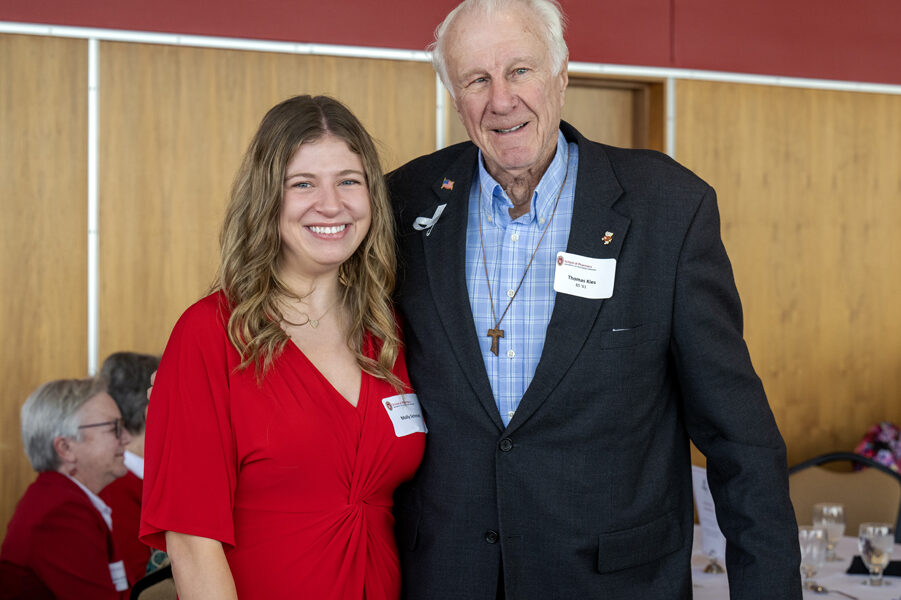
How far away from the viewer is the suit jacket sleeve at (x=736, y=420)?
1.89 meters

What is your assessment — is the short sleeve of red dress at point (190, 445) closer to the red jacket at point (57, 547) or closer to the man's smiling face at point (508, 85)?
the man's smiling face at point (508, 85)

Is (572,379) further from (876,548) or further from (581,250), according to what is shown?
(876,548)

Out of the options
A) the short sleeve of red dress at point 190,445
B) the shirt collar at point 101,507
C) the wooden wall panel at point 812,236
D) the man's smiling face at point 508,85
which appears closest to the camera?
the short sleeve of red dress at point 190,445

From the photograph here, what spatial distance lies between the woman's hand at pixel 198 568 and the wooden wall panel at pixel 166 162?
8.95ft

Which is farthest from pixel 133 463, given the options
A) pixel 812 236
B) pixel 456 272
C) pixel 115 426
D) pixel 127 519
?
pixel 812 236

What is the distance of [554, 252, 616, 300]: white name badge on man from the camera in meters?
1.94

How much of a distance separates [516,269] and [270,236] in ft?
1.78

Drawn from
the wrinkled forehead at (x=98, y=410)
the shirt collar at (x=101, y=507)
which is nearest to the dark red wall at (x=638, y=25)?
the wrinkled forehead at (x=98, y=410)

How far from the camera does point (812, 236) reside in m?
5.55

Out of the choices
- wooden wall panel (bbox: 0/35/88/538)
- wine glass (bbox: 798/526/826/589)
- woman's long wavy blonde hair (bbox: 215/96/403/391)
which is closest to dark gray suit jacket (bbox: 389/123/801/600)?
woman's long wavy blonde hair (bbox: 215/96/403/391)

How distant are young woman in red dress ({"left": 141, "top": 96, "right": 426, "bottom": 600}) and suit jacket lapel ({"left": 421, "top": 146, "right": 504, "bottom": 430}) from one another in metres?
0.14

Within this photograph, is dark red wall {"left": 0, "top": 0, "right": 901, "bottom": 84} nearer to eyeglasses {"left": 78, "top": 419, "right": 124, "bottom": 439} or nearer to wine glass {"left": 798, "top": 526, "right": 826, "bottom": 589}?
eyeglasses {"left": 78, "top": 419, "right": 124, "bottom": 439}

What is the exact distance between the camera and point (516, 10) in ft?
6.77

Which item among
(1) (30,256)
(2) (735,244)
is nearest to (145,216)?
(1) (30,256)
